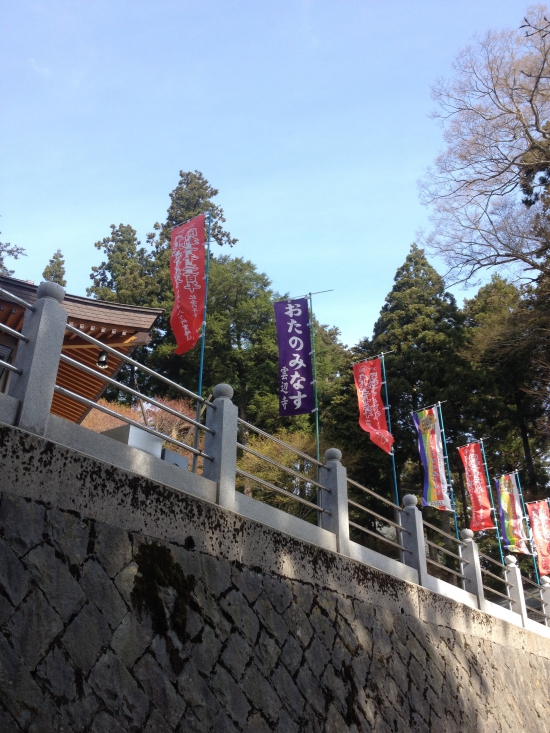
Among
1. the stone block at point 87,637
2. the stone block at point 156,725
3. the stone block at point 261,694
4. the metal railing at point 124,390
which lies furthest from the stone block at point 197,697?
the metal railing at point 124,390

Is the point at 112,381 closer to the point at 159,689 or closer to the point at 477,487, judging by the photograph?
the point at 159,689

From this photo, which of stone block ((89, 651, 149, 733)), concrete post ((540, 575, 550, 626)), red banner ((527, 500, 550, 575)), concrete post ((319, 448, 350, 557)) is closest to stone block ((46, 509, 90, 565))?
stone block ((89, 651, 149, 733))

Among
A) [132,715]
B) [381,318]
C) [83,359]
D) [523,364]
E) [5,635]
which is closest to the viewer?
[5,635]

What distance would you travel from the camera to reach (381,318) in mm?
31328

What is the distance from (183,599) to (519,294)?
83.3 ft

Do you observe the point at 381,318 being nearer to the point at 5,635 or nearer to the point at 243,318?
the point at 243,318

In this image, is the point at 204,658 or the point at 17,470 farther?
the point at 204,658

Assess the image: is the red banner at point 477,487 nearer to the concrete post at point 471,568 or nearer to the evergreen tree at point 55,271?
the concrete post at point 471,568

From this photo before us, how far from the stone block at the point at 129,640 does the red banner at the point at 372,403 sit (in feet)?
34.0

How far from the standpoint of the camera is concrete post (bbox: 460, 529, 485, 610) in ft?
37.0

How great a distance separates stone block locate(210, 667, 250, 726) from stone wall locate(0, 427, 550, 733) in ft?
0.04

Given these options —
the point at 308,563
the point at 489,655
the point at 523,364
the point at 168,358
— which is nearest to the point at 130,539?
the point at 308,563

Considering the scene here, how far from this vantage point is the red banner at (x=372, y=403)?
48.4 ft

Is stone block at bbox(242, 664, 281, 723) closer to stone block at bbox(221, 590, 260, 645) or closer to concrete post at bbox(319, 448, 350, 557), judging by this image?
stone block at bbox(221, 590, 260, 645)
